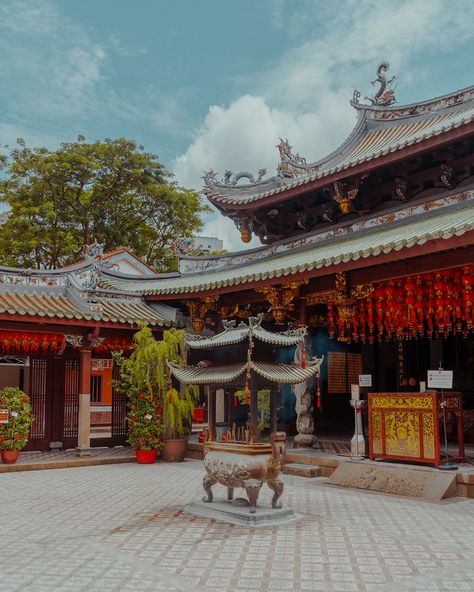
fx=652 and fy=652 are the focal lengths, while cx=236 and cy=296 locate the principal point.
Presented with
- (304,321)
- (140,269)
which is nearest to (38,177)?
(140,269)

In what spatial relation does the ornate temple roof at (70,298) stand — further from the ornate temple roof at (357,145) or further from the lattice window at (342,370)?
the lattice window at (342,370)

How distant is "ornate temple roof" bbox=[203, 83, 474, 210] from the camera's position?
1439 centimetres

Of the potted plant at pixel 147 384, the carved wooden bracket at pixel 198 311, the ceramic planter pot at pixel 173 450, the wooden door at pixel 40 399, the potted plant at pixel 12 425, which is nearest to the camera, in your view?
the potted plant at pixel 12 425

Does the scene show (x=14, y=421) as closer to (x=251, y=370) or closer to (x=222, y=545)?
(x=251, y=370)

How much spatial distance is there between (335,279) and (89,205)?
64.2 feet

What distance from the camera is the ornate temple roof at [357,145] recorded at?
47.2ft

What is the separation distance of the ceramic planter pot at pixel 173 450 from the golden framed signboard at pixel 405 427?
4516 mm

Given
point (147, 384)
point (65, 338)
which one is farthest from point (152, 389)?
point (65, 338)

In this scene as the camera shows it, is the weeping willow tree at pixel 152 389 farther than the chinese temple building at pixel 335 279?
Yes

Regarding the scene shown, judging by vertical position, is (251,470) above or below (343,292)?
below

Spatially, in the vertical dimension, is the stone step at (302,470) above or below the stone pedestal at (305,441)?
below

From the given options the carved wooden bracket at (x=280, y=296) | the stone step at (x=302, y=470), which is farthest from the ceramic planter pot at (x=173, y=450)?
the carved wooden bracket at (x=280, y=296)

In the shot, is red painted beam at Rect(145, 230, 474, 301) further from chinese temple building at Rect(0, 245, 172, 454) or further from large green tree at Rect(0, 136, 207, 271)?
large green tree at Rect(0, 136, 207, 271)

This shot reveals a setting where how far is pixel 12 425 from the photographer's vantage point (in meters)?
12.0
